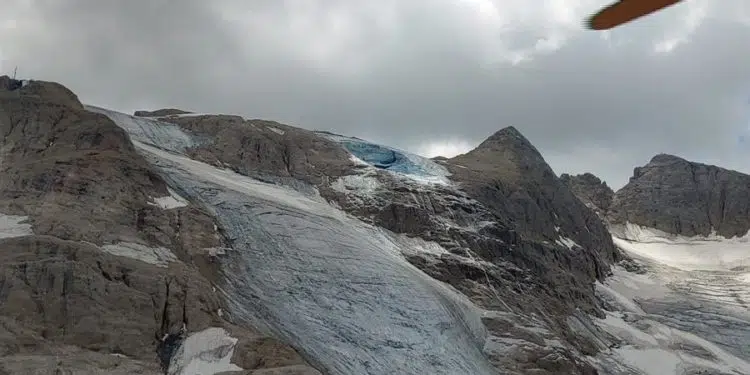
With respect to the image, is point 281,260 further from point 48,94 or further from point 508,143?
point 508,143

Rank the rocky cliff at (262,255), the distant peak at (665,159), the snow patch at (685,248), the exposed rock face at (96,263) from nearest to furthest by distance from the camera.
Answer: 1. the exposed rock face at (96,263)
2. the rocky cliff at (262,255)
3. the snow patch at (685,248)
4. the distant peak at (665,159)

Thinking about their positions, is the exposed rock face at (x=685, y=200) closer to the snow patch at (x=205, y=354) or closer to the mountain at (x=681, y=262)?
the mountain at (x=681, y=262)

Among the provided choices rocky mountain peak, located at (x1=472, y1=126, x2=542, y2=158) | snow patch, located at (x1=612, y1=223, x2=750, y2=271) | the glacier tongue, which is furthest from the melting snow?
snow patch, located at (x1=612, y1=223, x2=750, y2=271)

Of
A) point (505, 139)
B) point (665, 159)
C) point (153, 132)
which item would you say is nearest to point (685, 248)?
point (665, 159)

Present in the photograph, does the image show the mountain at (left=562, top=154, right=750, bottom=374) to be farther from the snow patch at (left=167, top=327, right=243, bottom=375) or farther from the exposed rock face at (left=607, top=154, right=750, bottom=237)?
the snow patch at (left=167, top=327, right=243, bottom=375)

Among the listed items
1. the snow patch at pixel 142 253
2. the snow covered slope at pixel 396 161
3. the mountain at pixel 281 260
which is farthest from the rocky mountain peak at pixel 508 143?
the snow patch at pixel 142 253

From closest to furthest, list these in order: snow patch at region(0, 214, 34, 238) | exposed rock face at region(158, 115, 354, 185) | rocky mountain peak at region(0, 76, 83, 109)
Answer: snow patch at region(0, 214, 34, 238) < rocky mountain peak at region(0, 76, 83, 109) < exposed rock face at region(158, 115, 354, 185)

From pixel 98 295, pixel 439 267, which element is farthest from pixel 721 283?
pixel 98 295
